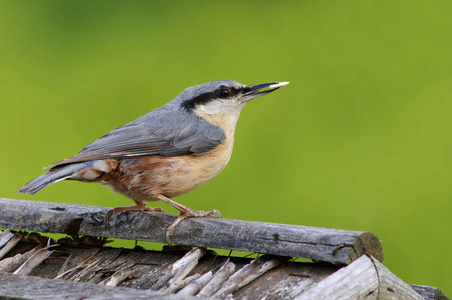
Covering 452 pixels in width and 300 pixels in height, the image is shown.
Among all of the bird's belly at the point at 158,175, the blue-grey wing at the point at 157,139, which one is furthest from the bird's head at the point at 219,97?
the bird's belly at the point at 158,175

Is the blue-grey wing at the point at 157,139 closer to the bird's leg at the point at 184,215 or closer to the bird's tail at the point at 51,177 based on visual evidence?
the bird's tail at the point at 51,177

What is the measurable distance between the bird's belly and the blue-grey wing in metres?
0.05

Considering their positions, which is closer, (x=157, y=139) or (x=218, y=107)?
(x=157, y=139)

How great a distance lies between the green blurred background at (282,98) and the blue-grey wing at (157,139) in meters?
1.07

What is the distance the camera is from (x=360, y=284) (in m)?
2.64

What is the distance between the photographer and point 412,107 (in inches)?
193

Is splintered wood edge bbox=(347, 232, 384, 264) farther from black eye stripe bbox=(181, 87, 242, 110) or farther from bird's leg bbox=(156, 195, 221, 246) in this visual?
black eye stripe bbox=(181, 87, 242, 110)

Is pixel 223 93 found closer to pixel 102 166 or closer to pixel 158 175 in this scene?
pixel 158 175

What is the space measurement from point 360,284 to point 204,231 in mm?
824

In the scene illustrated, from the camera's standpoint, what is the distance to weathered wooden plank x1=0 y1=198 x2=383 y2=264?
2.79 metres

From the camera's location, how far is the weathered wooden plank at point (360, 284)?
2.54m

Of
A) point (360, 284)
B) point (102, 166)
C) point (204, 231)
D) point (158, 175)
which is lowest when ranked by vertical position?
point (360, 284)

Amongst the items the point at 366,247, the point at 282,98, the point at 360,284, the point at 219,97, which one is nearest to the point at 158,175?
the point at 219,97

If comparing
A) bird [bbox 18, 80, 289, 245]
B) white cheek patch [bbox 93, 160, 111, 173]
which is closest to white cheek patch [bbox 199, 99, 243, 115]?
bird [bbox 18, 80, 289, 245]
